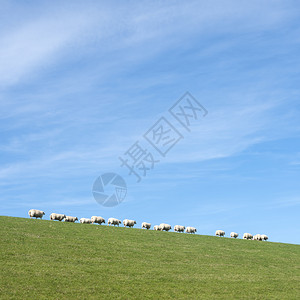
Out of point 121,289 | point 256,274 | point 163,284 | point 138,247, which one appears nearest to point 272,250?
point 256,274

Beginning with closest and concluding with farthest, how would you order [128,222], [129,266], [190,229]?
1. [129,266]
2. [128,222]
3. [190,229]

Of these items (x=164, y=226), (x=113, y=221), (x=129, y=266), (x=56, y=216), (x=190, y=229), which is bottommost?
(x=129, y=266)

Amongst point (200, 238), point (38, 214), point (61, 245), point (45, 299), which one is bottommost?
point (45, 299)

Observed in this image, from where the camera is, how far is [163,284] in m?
21.6

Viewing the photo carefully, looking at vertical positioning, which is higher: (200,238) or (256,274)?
(200,238)

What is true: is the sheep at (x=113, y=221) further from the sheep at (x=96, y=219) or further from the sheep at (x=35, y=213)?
the sheep at (x=35, y=213)

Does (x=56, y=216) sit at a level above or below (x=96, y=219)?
below

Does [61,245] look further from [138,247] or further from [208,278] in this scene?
[208,278]

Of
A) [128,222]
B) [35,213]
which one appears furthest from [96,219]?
[35,213]

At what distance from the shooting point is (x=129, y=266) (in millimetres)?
24734

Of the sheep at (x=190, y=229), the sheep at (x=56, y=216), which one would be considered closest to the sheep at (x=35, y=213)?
the sheep at (x=56, y=216)

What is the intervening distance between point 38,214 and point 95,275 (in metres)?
24.2

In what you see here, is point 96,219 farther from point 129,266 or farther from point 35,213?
point 129,266

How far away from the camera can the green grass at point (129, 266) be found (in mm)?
19875
